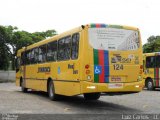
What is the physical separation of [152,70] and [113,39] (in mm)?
13776

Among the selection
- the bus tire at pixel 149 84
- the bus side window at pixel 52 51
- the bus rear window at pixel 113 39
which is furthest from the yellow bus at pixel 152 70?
the bus rear window at pixel 113 39

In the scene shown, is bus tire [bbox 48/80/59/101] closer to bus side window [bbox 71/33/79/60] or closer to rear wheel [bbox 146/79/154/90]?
bus side window [bbox 71/33/79/60]

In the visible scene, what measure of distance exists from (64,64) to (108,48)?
7.75 feet

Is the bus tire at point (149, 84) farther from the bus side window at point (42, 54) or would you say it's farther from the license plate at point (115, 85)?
the license plate at point (115, 85)

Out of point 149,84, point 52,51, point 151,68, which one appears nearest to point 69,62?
point 52,51

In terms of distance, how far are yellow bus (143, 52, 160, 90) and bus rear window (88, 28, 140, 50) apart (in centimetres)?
1249

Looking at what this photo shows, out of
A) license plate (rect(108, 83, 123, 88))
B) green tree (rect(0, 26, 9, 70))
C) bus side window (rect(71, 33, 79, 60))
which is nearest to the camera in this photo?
license plate (rect(108, 83, 123, 88))

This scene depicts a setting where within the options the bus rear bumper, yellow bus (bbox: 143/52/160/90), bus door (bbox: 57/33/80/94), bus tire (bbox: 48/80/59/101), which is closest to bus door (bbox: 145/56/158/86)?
yellow bus (bbox: 143/52/160/90)

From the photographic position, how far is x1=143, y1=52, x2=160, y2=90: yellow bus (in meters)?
26.5

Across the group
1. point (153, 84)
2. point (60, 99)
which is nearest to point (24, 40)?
point (153, 84)

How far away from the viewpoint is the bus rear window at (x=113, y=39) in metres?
13.6

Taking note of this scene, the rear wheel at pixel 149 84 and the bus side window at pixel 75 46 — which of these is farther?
the rear wheel at pixel 149 84

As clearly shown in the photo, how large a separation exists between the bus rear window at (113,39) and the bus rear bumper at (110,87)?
1330 mm

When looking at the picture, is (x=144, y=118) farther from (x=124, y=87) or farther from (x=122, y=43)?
(x=122, y=43)
